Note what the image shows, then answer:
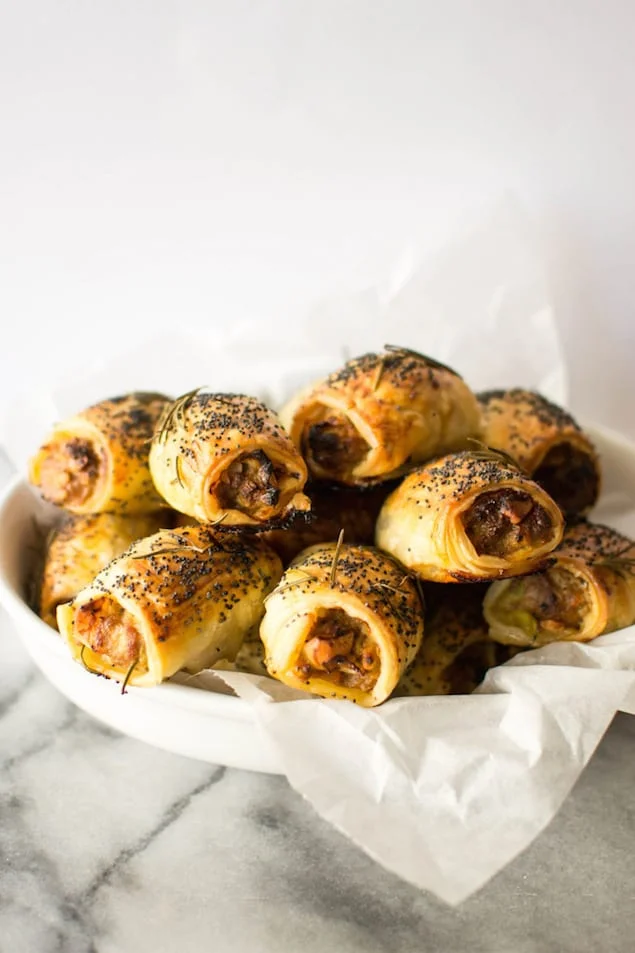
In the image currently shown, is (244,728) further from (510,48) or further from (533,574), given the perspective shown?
(510,48)

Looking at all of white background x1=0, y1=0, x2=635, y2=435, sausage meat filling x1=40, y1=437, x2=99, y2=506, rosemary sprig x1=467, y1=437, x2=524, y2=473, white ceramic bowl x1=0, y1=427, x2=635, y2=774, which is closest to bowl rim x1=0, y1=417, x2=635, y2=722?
white ceramic bowl x1=0, y1=427, x2=635, y2=774

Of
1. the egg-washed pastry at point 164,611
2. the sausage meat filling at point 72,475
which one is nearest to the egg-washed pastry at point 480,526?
the egg-washed pastry at point 164,611

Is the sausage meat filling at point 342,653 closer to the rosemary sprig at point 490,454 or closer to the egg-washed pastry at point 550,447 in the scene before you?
the rosemary sprig at point 490,454

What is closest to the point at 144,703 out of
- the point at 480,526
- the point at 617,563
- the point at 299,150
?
the point at 480,526

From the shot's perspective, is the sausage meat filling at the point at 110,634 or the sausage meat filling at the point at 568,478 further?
the sausage meat filling at the point at 568,478

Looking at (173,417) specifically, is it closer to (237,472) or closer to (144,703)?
(237,472)
